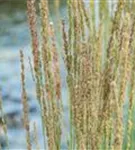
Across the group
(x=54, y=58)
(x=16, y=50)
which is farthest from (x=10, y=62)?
(x=54, y=58)

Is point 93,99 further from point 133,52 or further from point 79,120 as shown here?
point 133,52

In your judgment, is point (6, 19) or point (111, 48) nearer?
point (111, 48)

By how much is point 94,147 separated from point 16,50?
467 cm

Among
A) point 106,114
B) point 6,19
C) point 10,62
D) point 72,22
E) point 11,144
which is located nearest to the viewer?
point 106,114

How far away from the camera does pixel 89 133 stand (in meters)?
1.17

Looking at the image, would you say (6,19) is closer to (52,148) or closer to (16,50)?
(16,50)

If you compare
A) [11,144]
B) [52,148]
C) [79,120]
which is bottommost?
[11,144]

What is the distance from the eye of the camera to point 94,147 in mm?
1156

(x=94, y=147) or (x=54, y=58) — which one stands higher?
(x=54, y=58)

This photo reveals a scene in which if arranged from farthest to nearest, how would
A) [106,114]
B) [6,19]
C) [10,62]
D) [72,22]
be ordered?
[6,19], [10,62], [72,22], [106,114]

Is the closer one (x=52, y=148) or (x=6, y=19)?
(x=52, y=148)

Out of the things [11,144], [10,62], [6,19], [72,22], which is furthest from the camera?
[6,19]

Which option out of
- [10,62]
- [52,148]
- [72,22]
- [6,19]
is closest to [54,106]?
[52,148]

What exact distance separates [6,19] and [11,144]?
365cm
